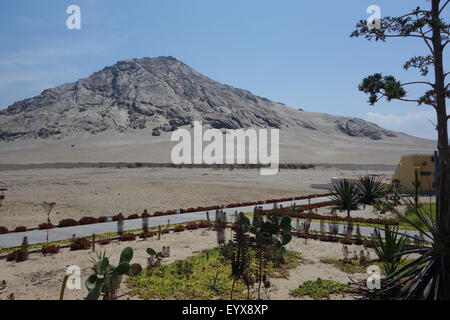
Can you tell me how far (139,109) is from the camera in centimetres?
12525

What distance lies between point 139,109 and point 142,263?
12023cm

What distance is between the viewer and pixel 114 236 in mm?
13508

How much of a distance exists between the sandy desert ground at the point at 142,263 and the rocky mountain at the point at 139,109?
3978 inches

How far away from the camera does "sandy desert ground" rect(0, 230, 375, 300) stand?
7832 millimetres

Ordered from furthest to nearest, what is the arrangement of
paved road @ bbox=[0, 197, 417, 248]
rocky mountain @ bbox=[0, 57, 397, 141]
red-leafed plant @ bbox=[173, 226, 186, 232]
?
rocky mountain @ bbox=[0, 57, 397, 141] < red-leafed plant @ bbox=[173, 226, 186, 232] < paved road @ bbox=[0, 197, 417, 248]

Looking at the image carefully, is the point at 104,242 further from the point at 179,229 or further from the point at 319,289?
the point at 319,289

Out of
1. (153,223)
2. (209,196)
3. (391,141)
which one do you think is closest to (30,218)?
(153,223)

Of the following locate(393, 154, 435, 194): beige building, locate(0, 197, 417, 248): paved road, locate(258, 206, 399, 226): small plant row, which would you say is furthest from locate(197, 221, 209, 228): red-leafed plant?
locate(393, 154, 435, 194): beige building

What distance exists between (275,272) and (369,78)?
5.30 meters

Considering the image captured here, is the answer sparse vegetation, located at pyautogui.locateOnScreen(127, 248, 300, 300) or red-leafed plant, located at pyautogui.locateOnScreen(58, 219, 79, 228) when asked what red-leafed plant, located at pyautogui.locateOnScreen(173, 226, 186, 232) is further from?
red-leafed plant, located at pyautogui.locateOnScreen(58, 219, 79, 228)

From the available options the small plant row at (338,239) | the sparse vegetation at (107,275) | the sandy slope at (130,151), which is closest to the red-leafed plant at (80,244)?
the sparse vegetation at (107,275)

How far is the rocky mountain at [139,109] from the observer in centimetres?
11512

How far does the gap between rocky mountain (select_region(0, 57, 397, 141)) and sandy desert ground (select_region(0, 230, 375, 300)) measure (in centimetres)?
10104

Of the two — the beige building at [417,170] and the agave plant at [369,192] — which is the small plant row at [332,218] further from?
the beige building at [417,170]
